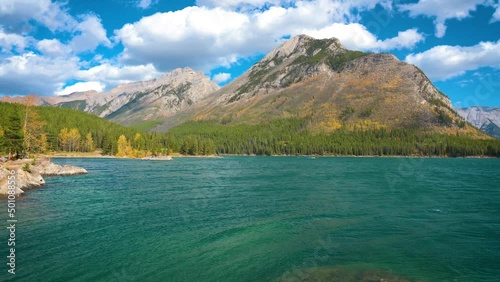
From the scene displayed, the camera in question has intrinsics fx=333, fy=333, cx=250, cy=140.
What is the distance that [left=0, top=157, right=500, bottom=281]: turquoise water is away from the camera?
27.0m

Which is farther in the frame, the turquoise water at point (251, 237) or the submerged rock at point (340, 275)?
the turquoise water at point (251, 237)

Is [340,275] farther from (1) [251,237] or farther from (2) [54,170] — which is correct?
(2) [54,170]

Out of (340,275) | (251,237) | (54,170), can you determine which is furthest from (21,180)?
(340,275)

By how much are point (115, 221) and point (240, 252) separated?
64.0ft

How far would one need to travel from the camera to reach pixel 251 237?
36844 millimetres

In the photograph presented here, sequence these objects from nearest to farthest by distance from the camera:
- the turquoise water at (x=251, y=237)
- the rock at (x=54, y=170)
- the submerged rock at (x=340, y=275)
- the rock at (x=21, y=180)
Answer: the submerged rock at (x=340, y=275) < the turquoise water at (x=251, y=237) < the rock at (x=21, y=180) < the rock at (x=54, y=170)

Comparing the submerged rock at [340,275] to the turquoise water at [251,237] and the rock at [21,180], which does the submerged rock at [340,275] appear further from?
the rock at [21,180]

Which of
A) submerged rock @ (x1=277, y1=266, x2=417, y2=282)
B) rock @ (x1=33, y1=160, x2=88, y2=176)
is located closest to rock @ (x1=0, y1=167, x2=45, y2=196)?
rock @ (x1=33, y1=160, x2=88, y2=176)

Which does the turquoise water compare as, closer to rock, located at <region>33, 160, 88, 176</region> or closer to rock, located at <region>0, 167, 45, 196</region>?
rock, located at <region>0, 167, 45, 196</region>

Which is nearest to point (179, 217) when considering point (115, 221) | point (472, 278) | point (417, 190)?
point (115, 221)

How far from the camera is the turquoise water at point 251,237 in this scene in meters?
27.0

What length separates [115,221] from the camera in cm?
4247

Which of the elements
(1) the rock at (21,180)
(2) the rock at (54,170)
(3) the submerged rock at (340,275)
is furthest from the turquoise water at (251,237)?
(2) the rock at (54,170)

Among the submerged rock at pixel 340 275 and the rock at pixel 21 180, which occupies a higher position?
the rock at pixel 21 180
